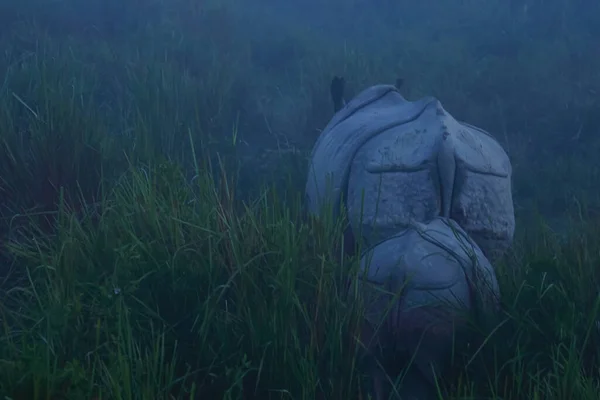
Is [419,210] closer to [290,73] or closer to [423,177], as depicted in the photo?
[423,177]

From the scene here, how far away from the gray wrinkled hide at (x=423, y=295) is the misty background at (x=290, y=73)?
192cm

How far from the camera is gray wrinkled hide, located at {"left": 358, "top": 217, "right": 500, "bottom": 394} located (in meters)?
2.60

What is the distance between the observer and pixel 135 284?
2.74 m

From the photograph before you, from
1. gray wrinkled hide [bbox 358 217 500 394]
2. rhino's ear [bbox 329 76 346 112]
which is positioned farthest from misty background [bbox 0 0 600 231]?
gray wrinkled hide [bbox 358 217 500 394]

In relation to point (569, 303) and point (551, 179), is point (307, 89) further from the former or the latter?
point (569, 303)

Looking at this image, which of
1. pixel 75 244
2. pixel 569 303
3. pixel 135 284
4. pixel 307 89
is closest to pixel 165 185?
pixel 75 244

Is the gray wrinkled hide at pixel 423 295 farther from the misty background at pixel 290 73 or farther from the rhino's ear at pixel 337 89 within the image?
the rhino's ear at pixel 337 89

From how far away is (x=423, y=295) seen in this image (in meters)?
2.60

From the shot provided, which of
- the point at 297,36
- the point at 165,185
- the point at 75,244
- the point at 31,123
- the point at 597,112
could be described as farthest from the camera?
the point at 297,36

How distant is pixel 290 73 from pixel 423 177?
4946mm

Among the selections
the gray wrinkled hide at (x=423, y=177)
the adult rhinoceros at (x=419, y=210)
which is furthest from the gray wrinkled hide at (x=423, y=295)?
the gray wrinkled hide at (x=423, y=177)

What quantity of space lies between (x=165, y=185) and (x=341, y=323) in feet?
4.11

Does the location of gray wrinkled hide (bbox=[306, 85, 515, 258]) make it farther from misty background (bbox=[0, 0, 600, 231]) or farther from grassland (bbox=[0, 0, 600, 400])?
misty background (bbox=[0, 0, 600, 231])

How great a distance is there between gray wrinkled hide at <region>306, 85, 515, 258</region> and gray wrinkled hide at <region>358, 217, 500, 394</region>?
28cm
